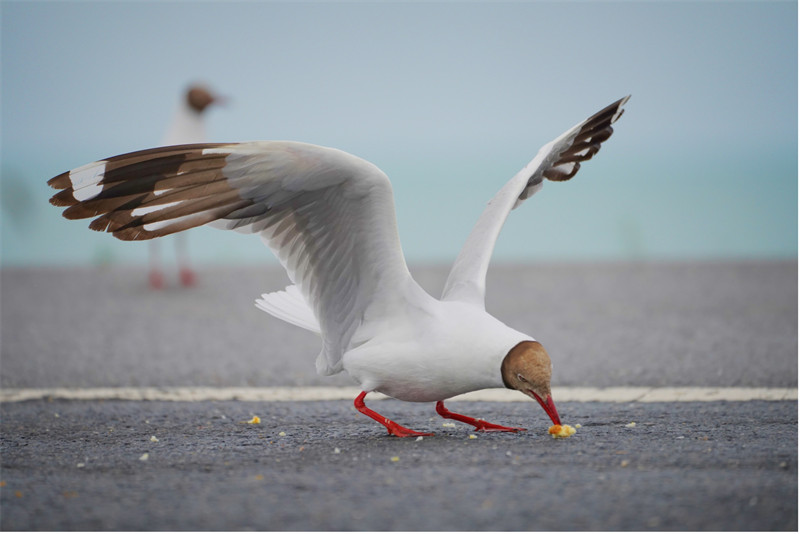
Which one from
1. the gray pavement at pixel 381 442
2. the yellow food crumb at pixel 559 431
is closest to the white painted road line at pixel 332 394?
the gray pavement at pixel 381 442

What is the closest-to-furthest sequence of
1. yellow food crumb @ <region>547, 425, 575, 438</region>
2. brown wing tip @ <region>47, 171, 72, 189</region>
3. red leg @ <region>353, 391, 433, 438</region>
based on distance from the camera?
brown wing tip @ <region>47, 171, 72, 189</region>, yellow food crumb @ <region>547, 425, 575, 438</region>, red leg @ <region>353, 391, 433, 438</region>

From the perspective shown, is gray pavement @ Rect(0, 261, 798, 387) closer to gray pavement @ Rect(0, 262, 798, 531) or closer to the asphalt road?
gray pavement @ Rect(0, 262, 798, 531)

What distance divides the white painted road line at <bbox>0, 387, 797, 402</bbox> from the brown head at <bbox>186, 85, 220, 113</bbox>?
5318 millimetres

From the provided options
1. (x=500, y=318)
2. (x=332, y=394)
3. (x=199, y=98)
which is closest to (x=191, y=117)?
(x=199, y=98)

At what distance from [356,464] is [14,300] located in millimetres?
7969

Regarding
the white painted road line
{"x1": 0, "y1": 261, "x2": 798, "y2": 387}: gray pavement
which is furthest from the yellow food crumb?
{"x1": 0, "y1": 261, "x2": 798, "y2": 387}: gray pavement

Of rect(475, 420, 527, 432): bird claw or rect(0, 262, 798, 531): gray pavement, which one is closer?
rect(0, 262, 798, 531): gray pavement

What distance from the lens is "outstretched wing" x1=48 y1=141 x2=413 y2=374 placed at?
10.1ft

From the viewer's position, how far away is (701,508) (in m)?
2.39

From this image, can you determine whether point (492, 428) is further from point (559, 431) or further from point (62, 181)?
point (62, 181)

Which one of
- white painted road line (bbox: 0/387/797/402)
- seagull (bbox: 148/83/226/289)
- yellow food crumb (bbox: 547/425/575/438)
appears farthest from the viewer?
seagull (bbox: 148/83/226/289)

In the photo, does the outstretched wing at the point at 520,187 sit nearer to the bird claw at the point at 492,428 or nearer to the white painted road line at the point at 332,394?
the bird claw at the point at 492,428

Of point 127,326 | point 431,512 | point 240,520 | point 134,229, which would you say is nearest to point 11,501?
point 240,520

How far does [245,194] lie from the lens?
317 cm
